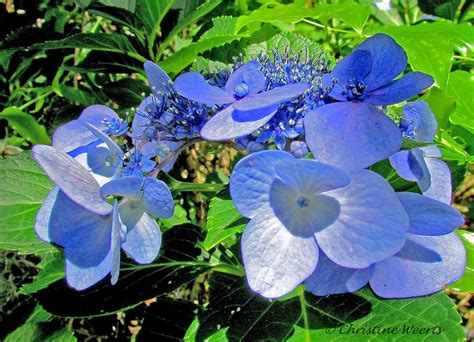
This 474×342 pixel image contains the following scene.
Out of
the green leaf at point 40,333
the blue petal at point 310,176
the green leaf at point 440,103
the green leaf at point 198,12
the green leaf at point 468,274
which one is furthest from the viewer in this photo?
the green leaf at point 40,333

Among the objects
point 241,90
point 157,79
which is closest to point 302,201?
point 241,90

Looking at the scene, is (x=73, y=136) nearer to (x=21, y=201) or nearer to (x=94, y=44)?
(x=21, y=201)

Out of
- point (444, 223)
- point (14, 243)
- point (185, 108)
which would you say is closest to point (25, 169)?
point (14, 243)

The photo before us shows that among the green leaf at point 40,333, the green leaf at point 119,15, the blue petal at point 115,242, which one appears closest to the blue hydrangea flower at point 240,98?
the blue petal at point 115,242

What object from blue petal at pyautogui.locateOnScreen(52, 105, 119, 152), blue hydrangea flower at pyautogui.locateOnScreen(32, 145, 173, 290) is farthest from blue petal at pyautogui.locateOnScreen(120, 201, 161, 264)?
blue petal at pyautogui.locateOnScreen(52, 105, 119, 152)

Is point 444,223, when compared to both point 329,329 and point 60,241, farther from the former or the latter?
point 60,241

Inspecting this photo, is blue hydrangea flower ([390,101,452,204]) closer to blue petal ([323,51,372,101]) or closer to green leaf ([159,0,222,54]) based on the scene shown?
blue petal ([323,51,372,101])

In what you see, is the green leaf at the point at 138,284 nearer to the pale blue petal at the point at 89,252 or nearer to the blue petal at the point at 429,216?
the pale blue petal at the point at 89,252
